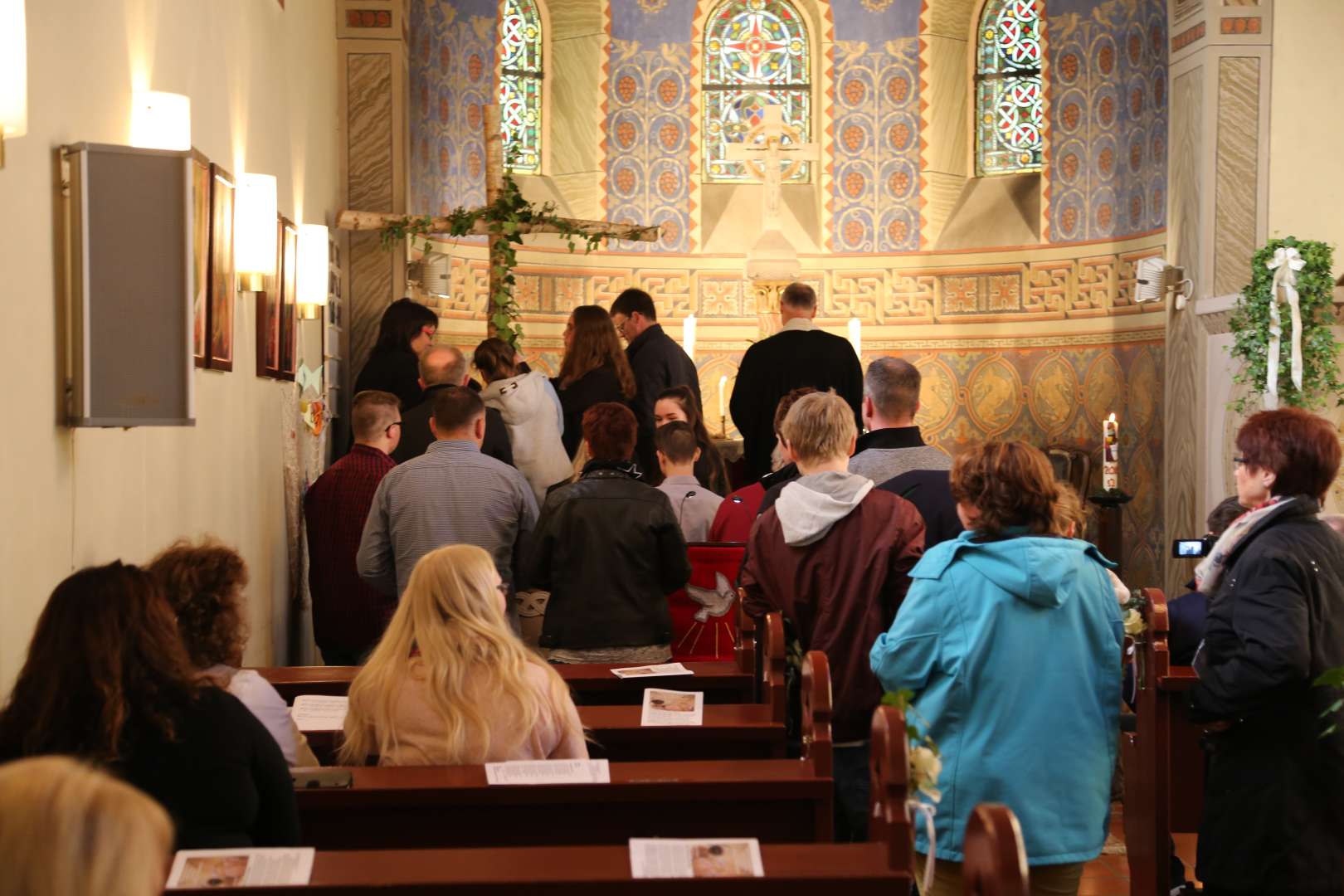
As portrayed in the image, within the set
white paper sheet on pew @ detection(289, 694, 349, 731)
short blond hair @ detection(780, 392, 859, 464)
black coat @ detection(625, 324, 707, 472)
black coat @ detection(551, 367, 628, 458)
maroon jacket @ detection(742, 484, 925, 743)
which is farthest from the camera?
A: black coat @ detection(625, 324, 707, 472)

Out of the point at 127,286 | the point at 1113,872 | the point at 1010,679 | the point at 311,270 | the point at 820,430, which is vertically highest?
the point at 311,270

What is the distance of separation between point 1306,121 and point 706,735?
7536mm

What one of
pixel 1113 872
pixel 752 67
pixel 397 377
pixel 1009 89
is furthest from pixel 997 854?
pixel 752 67

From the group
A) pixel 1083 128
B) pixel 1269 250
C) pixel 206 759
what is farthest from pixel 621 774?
pixel 1083 128

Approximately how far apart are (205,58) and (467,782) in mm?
3387

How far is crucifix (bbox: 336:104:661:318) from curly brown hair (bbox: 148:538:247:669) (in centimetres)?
630

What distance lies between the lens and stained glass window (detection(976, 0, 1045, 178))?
42.0 ft

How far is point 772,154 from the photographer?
40.1 feet

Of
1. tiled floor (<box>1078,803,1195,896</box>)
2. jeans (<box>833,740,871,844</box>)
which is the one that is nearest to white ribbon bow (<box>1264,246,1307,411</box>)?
tiled floor (<box>1078,803,1195,896</box>)

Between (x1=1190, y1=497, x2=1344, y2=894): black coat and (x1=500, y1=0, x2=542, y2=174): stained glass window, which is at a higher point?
(x1=500, y1=0, x2=542, y2=174): stained glass window

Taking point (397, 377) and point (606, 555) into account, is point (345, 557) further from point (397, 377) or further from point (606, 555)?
point (397, 377)

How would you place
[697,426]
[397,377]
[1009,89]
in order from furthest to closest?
[1009,89] < [397,377] < [697,426]

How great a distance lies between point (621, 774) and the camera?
10.4 feet

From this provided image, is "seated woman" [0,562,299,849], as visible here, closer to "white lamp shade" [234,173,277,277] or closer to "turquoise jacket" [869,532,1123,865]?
"turquoise jacket" [869,532,1123,865]
